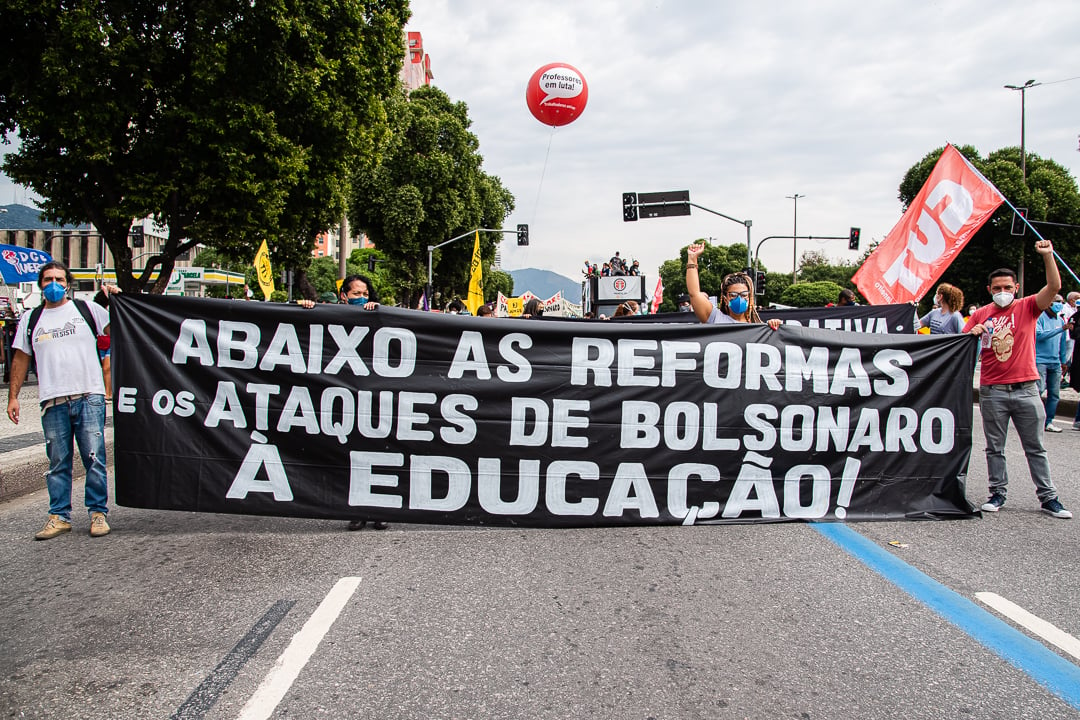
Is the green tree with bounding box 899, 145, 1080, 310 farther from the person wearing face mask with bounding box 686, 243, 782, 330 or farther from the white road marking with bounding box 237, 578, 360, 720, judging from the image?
the white road marking with bounding box 237, 578, 360, 720

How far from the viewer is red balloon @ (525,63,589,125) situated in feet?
45.5

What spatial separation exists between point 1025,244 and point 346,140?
38.6 metres

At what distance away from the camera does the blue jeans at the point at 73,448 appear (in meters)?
4.84

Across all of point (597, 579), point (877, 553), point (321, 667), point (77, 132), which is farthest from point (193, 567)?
point (77, 132)

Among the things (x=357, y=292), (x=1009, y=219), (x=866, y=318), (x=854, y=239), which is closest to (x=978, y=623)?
(x=357, y=292)

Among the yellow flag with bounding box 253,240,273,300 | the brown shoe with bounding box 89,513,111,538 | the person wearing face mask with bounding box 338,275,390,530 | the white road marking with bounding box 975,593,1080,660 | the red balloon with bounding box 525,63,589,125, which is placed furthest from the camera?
the yellow flag with bounding box 253,240,273,300

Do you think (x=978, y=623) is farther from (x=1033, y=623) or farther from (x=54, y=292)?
(x=54, y=292)

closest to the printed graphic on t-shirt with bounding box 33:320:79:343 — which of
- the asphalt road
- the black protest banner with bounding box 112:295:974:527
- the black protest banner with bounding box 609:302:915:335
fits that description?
the black protest banner with bounding box 112:295:974:527

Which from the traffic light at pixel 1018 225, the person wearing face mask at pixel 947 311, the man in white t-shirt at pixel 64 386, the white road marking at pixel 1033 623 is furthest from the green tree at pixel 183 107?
the white road marking at pixel 1033 623

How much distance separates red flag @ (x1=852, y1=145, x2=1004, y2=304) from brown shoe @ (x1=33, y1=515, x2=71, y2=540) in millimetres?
8336

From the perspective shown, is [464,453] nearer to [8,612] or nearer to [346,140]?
[8,612]

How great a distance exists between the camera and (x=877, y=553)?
4539 mm

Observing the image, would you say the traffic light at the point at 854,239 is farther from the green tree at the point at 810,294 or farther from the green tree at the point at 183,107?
the green tree at the point at 810,294

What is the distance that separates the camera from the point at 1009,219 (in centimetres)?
3978
